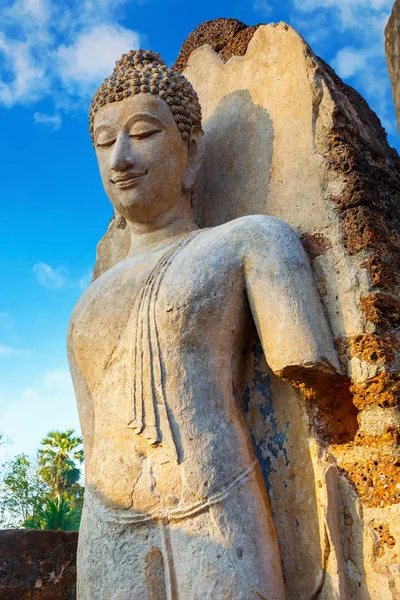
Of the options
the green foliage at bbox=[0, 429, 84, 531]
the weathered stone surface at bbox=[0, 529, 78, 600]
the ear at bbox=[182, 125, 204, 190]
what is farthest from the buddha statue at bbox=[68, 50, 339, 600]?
the green foliage at bbox=[0, 429, 84, 531]

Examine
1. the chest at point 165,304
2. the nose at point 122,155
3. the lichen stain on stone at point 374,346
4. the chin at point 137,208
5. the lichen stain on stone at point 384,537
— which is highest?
the nose at point 122,155

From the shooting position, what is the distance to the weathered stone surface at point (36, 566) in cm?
362

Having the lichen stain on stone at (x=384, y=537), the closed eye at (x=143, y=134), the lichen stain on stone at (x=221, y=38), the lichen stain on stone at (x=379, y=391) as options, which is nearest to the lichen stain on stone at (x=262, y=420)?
the lichen stain on stone at (x=379, y=391)

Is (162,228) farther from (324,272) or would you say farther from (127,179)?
(324,272)

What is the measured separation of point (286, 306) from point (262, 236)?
14.8 inches

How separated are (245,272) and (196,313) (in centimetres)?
31

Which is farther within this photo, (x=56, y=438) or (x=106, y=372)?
(x=56, y=438)

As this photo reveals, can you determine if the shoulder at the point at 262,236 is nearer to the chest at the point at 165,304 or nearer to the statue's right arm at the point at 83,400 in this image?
the chest at the point at 165,304

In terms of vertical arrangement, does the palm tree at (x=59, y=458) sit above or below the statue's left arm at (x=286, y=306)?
above

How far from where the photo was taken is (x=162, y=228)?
3775mm

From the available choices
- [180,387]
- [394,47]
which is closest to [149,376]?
[180,387]

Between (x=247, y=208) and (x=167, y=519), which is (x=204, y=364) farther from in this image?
(x=247, y=208)

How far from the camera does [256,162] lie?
3.87m

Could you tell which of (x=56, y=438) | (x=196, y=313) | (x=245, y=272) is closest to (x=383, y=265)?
(x=245, y=272)
